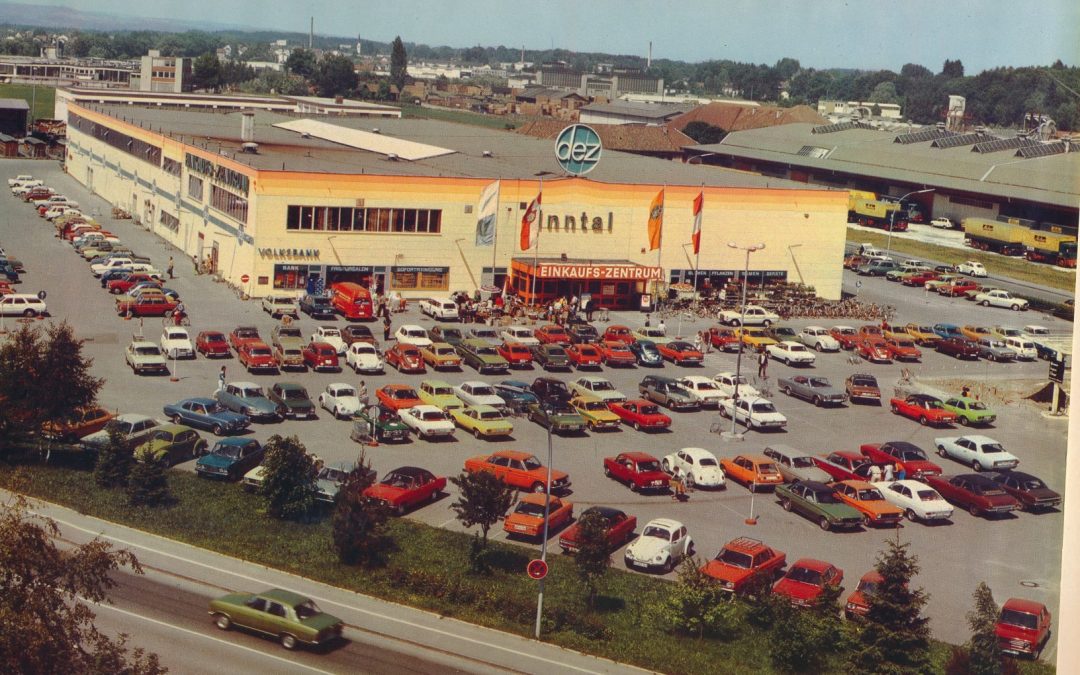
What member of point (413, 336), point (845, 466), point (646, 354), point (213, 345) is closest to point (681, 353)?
point (646, 354)

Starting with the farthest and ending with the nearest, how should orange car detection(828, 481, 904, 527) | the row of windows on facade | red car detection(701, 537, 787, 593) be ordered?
the row of windows on facade < orange car detection(828, 481, 904, 527) < red car detection(701, 537, 787, 593)

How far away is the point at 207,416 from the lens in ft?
101

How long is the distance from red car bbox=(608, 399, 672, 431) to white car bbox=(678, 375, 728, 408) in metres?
2.36

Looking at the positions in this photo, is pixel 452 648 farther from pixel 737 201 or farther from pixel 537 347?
pixel 737 201

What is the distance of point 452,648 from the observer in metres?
19.8

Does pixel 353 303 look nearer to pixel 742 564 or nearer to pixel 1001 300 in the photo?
pixel 742 564

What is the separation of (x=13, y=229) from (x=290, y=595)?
156 ft

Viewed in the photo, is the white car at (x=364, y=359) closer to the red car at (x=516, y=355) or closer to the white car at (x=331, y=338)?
the white car at (x=331, y=338)

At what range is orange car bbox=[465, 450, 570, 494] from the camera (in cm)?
2792

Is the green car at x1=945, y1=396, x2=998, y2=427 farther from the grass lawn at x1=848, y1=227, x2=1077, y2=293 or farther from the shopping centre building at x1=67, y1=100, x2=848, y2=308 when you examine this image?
the grass lawn at x1=848, y1=227, x2=1077, y2=293

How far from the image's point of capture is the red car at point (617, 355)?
1607 inches

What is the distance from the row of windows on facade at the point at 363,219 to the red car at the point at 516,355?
11058 millimetres

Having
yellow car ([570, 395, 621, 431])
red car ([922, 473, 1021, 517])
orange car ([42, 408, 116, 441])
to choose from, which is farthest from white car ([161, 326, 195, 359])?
red car ([922, 473, 1021, 517])

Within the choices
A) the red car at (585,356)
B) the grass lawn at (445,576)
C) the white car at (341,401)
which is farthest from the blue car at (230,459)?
the red car at (585,356)
